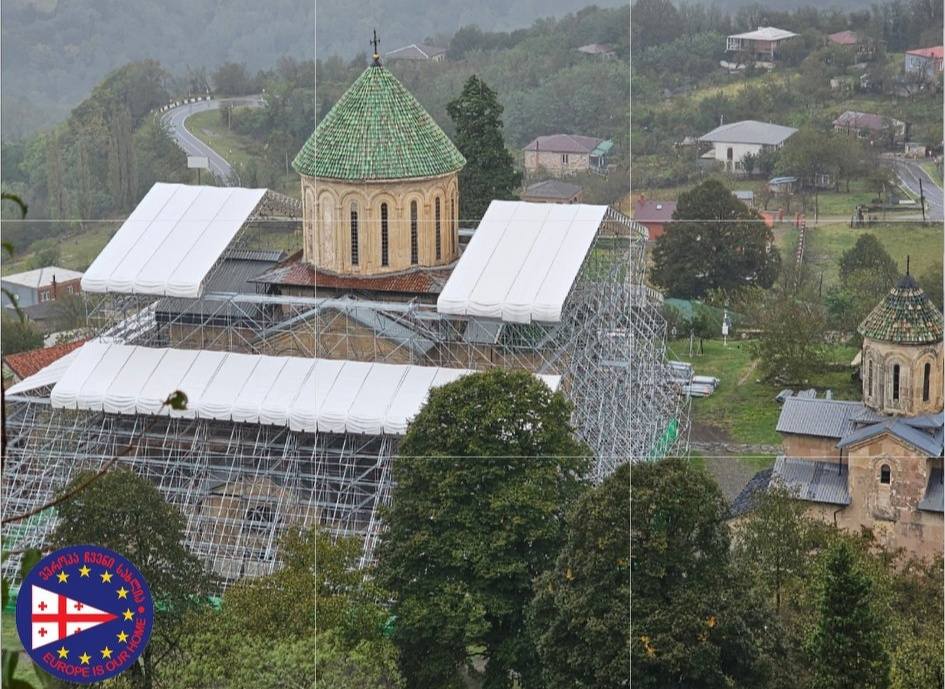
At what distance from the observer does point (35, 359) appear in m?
33.2

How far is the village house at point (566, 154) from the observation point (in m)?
51.6

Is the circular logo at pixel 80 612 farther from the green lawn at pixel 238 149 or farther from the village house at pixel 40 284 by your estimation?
the green lawn at pixel 238 149

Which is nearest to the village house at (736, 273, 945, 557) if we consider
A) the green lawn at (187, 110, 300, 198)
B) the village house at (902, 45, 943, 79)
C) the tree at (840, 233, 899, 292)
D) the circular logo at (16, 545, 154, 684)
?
the tree at (840, 233, 899, 292)

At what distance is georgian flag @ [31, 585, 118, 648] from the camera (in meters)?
11.5

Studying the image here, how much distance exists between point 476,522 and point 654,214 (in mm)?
24486

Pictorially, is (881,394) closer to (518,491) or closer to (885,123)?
(518,491)

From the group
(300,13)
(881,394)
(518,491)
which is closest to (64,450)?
(518,491)

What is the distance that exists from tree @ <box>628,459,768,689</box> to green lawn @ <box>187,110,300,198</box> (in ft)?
93.6

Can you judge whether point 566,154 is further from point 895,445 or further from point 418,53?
point 895,445

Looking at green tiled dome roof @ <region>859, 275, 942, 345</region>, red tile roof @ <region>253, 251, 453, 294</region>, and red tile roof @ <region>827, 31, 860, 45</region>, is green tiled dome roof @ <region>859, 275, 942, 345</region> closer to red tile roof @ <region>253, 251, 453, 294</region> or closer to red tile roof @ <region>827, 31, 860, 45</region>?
red tile roof @ <region>253, 251, 453, 294</region>

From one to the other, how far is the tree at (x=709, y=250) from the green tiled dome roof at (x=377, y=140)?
42.7 ft

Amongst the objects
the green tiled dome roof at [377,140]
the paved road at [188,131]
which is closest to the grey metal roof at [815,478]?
the green tiled dome roof at [377,140]

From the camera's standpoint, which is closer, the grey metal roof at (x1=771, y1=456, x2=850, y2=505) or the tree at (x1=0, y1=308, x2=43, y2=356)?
the grey metal roof at (x1=771, y1=456, x2=850, y2=505)

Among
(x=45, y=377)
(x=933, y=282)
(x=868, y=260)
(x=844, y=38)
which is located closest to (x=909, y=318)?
(x=933, y=282)
